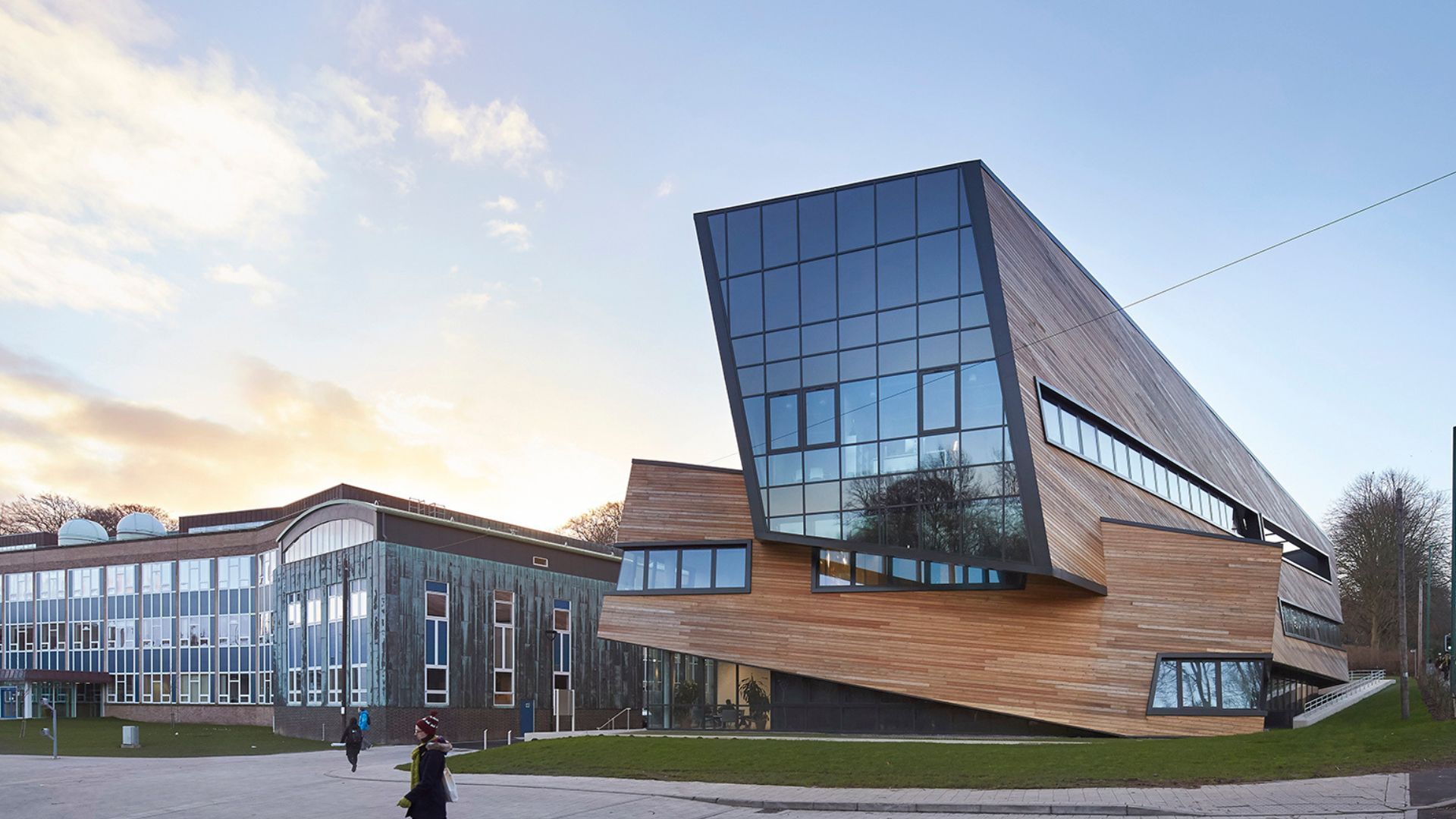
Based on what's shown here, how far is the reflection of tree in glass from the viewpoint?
93.8 feet

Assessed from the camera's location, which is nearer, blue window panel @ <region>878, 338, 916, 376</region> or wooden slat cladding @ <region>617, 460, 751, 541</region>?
blue window panel @ <region>878, 338, 916, 376</region>

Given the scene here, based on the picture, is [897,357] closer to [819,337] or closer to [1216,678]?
[819,337]

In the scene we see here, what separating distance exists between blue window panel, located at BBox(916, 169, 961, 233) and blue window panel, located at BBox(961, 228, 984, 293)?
1.77 ft

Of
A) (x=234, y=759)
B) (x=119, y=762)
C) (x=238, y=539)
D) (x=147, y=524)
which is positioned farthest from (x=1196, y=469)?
(x=147, y=524)

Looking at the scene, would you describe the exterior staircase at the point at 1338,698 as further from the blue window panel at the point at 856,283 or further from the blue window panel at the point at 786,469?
the blue window panel at the point at 856,283

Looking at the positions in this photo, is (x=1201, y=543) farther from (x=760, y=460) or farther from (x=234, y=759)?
(x=234, y=759)

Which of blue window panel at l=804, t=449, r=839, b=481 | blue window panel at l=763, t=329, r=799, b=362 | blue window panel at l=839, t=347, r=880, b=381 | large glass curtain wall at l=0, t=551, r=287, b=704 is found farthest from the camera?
large glass curtain wall at l=0, t=551, r=287, b=704

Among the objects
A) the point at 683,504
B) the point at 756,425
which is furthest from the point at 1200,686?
the point at 683,504

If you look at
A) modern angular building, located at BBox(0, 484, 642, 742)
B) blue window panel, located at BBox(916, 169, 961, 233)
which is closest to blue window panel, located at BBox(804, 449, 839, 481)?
blue window panel, located at BBox(916, 169, 961, 233)

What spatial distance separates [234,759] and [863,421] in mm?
22607

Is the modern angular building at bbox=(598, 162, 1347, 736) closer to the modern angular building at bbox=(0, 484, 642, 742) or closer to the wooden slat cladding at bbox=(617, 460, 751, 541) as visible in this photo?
the wooden slat cladding at bbox=(617, 460, 751, 541)

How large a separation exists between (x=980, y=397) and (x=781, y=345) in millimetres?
6284

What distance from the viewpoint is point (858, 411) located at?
102 ft

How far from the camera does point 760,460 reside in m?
32.6
